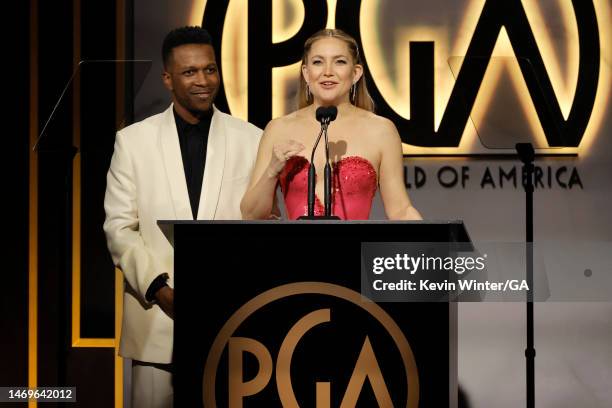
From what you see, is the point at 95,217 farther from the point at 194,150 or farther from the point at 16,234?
the point at 194,150

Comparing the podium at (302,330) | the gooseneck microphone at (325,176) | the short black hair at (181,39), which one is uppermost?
the short black hair at (181,39)

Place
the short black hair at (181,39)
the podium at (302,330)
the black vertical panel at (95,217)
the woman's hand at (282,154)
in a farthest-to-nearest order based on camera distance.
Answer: the black vertical panel at (95,217)
the short black hair at (181,39)
the woman's hand at (282,154)
the podium at (302,330)

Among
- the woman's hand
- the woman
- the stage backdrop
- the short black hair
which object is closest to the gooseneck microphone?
the woman's hand

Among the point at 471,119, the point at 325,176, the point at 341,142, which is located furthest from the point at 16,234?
the point at 325,176

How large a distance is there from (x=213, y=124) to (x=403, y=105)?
116 centimetres

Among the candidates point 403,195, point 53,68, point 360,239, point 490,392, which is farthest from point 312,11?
point 360,239

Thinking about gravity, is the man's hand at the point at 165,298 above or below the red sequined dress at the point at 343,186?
below

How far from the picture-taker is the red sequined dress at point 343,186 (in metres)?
3.34

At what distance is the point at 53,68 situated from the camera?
15.1ft

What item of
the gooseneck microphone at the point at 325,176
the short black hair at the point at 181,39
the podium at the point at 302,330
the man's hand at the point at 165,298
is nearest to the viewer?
the podium at the point at 302,330

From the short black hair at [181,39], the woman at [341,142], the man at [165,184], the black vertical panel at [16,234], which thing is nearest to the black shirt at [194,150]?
the man at [165,184]

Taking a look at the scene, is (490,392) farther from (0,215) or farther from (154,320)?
(0,215)

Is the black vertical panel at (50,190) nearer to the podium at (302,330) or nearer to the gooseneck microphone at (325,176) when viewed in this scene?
the gooseneck microphone at (325,176)

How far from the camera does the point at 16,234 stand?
15.2 ft
